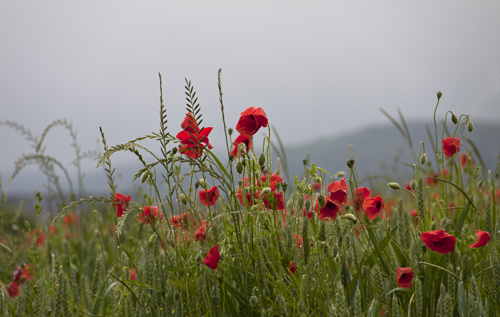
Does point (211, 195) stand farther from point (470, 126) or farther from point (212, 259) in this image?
point (470, 126)

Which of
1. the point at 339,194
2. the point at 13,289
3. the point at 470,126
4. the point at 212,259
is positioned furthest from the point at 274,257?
the point at 13,289

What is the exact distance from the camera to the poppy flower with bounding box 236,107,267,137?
4.14ft

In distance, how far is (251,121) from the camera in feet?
4.22

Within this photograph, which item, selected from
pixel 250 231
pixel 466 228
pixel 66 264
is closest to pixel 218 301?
pixel 250 231

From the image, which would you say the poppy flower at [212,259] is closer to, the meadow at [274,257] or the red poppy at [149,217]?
the meadow at [274,257]

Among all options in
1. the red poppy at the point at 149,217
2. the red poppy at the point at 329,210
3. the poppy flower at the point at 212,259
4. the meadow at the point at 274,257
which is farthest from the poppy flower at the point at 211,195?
the red poppy at the point at 329,210

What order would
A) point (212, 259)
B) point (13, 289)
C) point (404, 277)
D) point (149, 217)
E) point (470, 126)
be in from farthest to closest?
point (13, 289), point (470, 126), point (149, 217), point (404, 277), point (212, 259)

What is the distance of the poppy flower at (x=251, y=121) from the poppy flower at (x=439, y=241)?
0.64 metres

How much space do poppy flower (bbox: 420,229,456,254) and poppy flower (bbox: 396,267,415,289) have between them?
125 mm

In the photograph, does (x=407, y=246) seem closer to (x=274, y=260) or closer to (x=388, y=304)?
(x=388, y=304)

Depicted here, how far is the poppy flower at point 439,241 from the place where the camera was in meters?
1.13

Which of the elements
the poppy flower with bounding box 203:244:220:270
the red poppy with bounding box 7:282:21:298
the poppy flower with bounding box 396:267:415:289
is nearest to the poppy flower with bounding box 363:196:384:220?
the poppy flower with bounding box 396:267:415:289

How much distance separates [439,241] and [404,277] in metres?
0.18

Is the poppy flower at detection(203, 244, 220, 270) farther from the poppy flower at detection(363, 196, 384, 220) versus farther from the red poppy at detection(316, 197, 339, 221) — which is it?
the poppy flower at detection(363, 196, 384, 220)
